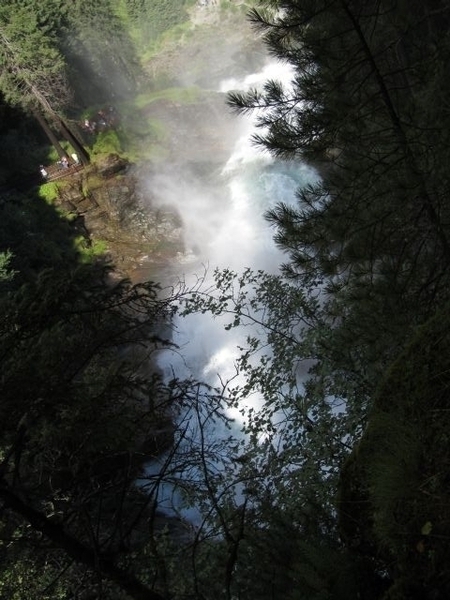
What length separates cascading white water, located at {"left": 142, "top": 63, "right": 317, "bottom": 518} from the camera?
1694cm

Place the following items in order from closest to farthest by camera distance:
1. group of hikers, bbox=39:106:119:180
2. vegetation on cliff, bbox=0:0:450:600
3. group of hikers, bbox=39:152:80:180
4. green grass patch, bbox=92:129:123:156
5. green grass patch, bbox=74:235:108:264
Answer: vegetation on cliff, bbox=0:0:450:600, green grass patch, bbox=74:235:108:264, group of hikers, bbox=39:152:80:180, group of hikers, bbox=39:106:119:180, green grass patch, bbox=92:129:123:156

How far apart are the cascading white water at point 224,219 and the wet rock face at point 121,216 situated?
0.86m

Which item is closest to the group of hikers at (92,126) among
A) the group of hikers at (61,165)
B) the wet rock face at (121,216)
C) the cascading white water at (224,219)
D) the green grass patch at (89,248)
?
the group of hikers at (61,165)

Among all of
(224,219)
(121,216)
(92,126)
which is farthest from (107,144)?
(224,219)

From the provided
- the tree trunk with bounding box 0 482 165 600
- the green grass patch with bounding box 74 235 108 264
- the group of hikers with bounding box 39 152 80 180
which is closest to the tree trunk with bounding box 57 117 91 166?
the group of hikers with bounding box 39 152 80 180

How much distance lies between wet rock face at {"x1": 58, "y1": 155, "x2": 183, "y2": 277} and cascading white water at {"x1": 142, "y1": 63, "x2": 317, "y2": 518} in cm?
86

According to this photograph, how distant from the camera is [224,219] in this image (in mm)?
22766

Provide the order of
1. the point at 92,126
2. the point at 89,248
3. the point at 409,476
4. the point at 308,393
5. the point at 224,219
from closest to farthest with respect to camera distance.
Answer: the point at 409,476, the point at 308,393, the point at 89,248, the point at 224,219, the point at 92,126

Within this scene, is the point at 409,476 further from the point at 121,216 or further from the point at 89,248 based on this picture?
the point at 121,216

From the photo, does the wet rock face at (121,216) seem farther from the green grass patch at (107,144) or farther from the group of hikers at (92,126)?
the green grass patch at (107,144)

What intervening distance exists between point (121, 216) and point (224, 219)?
5101 mm

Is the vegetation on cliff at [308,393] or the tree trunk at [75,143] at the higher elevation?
the tree trunk at [75,143]

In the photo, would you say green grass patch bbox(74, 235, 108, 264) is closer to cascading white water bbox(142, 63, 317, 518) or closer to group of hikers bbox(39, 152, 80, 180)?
cascading white water bbox(142, 63, 317, 518)

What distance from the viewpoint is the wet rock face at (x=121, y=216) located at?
21781mm
